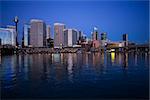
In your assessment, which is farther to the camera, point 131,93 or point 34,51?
point 34,51

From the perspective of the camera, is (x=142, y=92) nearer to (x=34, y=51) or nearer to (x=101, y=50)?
(x=101, y=50)

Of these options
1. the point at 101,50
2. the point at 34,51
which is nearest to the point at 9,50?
the point at 34,51

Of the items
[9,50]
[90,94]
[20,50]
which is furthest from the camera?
[20,50]

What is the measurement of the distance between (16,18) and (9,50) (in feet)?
60.4

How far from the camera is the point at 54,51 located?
507 feet

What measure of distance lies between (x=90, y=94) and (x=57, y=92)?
4.36 feet

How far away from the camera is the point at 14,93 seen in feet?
31.2

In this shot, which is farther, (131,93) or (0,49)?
(0,49)

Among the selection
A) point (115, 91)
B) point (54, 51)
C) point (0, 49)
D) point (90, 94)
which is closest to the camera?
point (90, 94)

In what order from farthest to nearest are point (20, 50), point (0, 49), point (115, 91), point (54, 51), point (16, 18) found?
point (54, 51), point (20, 50), point (16, 18), point (0, 49), point (115, 91)

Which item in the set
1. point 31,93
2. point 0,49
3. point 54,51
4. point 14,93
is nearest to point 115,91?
point 31,93

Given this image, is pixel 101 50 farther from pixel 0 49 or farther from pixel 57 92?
pixel 57 92

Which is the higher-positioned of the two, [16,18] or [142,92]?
[16,18]

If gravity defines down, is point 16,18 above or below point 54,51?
above
